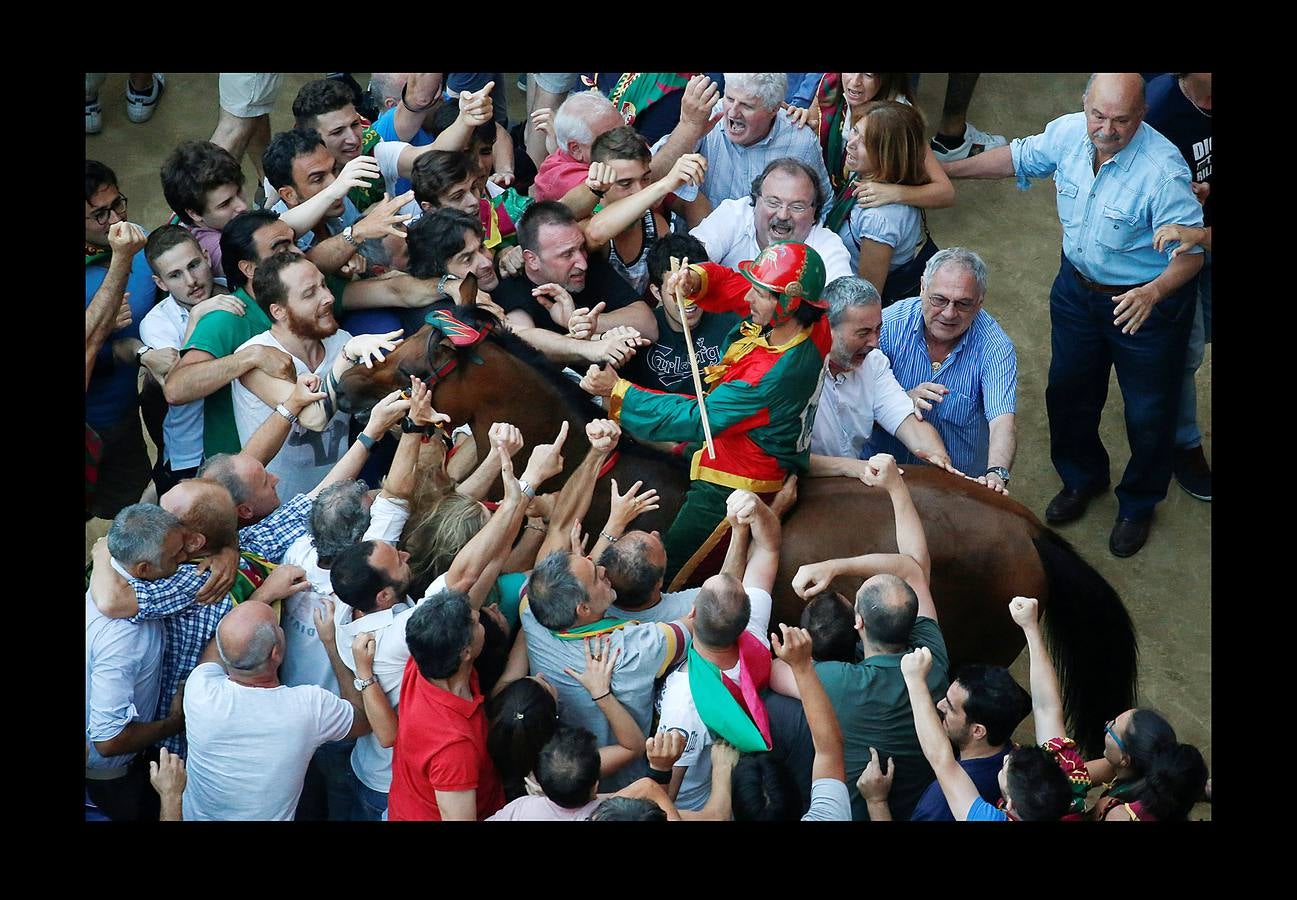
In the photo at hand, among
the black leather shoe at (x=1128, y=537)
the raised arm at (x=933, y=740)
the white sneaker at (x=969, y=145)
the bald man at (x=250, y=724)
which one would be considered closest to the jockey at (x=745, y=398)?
the raised arm at (x=933, y=740)

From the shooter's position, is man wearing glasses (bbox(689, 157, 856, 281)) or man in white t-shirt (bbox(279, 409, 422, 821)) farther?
man wearing glasses (bbox(689, 157, 856, 281))

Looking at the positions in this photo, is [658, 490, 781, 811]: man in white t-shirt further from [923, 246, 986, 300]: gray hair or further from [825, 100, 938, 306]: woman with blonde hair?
[825, 100, 938, 306]: woman with blonde hair

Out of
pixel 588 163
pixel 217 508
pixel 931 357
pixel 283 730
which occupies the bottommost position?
pixel 283 730

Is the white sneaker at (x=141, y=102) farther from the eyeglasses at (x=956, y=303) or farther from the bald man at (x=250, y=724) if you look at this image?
the eyeglasses at (x=956, y=303)

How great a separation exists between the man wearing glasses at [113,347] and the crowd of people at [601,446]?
0.08 feet

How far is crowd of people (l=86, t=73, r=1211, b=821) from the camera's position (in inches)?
172

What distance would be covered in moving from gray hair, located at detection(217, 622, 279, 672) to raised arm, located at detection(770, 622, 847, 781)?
1656 millimetres

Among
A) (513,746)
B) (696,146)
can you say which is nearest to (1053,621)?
(513,746)

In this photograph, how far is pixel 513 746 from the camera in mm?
4270

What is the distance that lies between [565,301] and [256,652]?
2.27 m

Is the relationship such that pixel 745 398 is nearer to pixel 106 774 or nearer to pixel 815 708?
pixel 815 708

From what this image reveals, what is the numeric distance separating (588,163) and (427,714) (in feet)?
10.5

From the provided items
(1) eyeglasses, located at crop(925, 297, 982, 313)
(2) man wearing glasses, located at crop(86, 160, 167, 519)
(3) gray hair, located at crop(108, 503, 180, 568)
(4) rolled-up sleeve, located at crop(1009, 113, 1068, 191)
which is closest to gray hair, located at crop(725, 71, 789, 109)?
(4) rolled-up sleeve, located at crop(1009, 113, 1068, 191)

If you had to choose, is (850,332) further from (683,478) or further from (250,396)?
(250,396)
